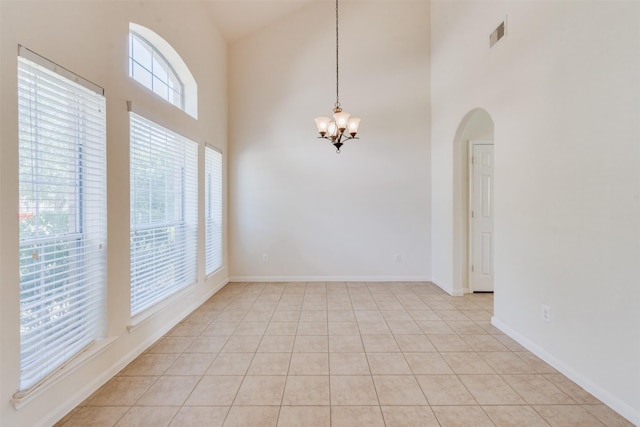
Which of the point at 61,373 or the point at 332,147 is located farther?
the point at 332,147

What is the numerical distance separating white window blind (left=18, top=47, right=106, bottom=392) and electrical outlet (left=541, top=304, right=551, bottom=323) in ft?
10.9

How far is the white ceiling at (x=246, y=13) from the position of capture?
3.99m

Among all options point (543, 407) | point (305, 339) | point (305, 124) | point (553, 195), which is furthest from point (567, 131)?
point (305, 124)

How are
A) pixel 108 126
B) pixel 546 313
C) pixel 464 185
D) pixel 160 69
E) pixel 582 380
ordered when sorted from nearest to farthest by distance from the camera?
pixel 582 380 → pixel 108 126 → pixel 546 313 → pixel 160 69 → pixel 464 185

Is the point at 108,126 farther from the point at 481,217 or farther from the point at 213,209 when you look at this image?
the point at 481,217

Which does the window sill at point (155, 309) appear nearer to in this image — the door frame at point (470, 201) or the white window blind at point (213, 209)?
the white window blind at point (213, 209)

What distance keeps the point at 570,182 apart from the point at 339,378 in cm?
217

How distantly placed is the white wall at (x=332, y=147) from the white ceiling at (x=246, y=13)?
120 millimetres

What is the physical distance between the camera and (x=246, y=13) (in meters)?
4.27

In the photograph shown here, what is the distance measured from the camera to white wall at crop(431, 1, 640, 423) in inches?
68.4

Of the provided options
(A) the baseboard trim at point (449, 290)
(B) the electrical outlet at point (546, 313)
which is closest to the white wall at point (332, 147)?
(A) the baseboard trim at point (449, 290)

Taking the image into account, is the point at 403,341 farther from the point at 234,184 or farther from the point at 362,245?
the point at 234,184

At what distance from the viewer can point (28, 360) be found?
5.13ft

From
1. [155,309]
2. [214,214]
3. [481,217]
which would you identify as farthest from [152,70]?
[481,217]
